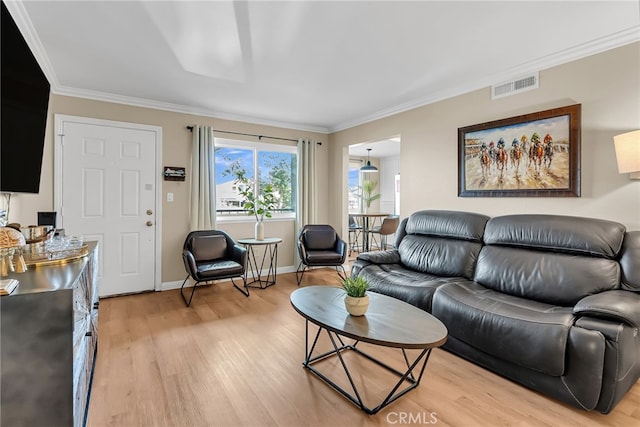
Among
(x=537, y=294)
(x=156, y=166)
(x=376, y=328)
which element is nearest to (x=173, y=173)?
(x=156, y=166)

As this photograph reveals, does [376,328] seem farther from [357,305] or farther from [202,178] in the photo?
[202,178]

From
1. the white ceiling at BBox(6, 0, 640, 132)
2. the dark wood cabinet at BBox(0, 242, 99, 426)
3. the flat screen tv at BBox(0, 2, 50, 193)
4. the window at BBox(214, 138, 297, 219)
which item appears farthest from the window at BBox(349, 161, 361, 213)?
the dark wood cabinet at BBox(0, 242, 99, 426)

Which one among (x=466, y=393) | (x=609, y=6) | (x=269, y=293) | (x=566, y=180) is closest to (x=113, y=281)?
(x=269, y=293)

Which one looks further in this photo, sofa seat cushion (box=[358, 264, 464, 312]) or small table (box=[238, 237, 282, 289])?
small table (box=[238, 237, 282, 289])

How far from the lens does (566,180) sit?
9.20ft

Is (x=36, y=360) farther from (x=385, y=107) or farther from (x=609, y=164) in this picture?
(x=385, y=107)

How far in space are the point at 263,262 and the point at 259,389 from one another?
309 cm

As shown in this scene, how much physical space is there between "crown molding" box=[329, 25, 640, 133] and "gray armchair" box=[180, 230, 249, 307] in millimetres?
2886

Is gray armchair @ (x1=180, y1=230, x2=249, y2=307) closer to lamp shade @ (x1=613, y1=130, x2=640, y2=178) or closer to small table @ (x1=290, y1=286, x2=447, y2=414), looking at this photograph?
small table @ (x1=290, y1=286, x2=447, y2=414)

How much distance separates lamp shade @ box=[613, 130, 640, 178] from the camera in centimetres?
223

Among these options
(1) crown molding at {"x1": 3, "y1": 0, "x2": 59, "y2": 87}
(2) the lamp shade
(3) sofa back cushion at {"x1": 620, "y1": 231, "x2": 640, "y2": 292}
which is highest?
(1) crown molding at {"x1": 3, "y1": 0, "x2": 59, "y2": 87}

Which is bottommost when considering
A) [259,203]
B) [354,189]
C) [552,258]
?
[552,258]

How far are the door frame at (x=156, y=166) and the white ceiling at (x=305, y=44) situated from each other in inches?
11.5

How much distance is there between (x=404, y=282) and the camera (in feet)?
9.86
